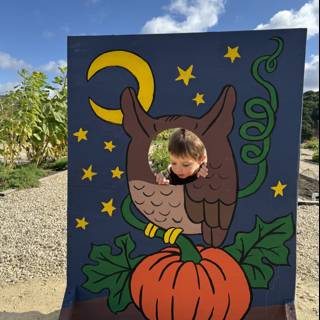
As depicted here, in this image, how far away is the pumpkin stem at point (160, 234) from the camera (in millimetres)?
2074

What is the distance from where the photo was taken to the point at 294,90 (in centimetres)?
194

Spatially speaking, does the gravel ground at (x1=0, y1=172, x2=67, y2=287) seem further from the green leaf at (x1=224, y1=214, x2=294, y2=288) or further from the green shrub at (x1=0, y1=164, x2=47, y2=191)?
the green leaf at (x1=224, y1=214, x2=294, y2=288)

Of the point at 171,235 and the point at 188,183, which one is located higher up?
the point at 188,183

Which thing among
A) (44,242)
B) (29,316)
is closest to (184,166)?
(29,316)

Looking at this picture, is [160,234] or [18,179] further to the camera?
[18,179]

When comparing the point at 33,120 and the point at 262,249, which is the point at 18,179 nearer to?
the point at 33,120

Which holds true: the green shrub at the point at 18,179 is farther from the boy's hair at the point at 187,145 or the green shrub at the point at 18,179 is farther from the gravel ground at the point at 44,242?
the boy's hair at the point at 187,145

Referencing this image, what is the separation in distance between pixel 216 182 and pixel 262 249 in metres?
0.47

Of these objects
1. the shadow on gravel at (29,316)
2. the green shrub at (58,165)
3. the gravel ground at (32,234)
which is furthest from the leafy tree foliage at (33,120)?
the shadow on gravel at (29,316)

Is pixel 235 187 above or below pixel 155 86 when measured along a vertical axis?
below

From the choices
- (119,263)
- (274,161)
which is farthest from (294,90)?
(119,263)

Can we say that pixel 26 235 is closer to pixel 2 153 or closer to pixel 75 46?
pixel 75 46

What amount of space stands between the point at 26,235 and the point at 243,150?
306 centimetres

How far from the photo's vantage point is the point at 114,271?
2.15 metres
